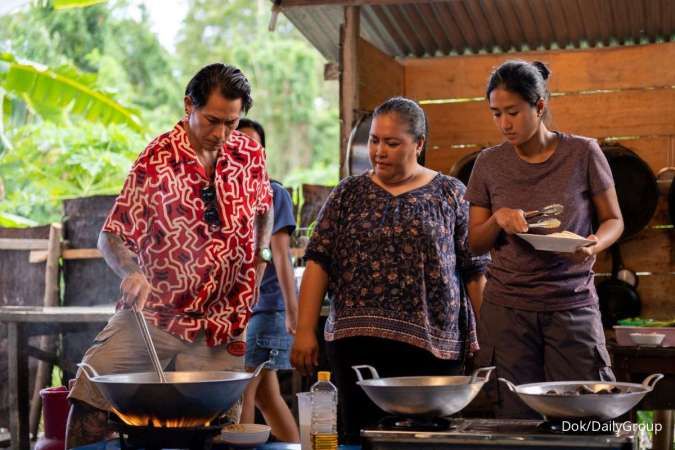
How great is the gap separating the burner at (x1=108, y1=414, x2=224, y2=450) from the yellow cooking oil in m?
0.31

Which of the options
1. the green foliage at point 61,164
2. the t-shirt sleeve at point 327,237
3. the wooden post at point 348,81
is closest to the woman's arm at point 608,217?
the t-shirt sleeve at point 327,237

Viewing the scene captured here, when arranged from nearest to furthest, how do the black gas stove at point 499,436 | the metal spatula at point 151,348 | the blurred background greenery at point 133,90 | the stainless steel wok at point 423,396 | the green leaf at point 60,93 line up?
the black gas stove at point 499,436, the stainless steel wok at point 423,396, the metal spatula at point 151,348, the green leaf at point 60,93, the blurred background greenery at point 133,90

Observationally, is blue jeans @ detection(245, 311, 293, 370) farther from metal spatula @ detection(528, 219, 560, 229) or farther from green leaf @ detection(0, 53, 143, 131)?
green leaf @ detection(0, 53, 143, 131)

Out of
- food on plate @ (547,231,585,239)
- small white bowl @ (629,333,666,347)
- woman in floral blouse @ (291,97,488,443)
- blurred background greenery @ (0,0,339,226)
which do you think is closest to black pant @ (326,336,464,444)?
woman in floral blouse @ (291,97,488,443)

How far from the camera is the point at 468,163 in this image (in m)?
7.59

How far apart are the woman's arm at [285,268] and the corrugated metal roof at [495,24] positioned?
238cm

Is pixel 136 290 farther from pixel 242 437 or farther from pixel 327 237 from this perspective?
pixel 327 237

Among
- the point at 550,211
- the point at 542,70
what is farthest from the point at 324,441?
the point at 542,70

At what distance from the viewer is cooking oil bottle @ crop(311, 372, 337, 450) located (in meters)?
2.98

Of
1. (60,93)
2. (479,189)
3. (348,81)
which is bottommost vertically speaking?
(479,189)

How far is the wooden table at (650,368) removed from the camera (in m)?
4.89

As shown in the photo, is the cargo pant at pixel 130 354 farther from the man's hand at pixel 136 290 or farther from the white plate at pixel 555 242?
the white plate at pixel 555 242

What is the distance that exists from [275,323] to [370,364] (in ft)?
6.50

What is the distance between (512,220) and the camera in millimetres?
3559
